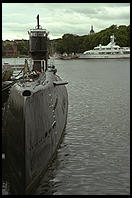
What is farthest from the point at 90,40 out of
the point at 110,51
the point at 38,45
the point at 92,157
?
the point at 92,157

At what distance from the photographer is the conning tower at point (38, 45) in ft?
87.6

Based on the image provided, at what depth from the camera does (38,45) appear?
2695cm

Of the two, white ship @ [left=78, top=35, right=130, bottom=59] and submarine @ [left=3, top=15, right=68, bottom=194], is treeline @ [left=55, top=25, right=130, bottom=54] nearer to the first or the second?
white ship @ [left=78, top=35, right=130, bottom=59]

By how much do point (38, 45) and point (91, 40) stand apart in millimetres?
167840

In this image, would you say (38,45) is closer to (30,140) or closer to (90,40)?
(30,140)

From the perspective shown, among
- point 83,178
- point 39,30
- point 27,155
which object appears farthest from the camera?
point 39,30

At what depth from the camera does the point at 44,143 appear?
557 inches

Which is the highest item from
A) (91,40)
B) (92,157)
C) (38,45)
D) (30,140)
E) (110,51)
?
(91,40)

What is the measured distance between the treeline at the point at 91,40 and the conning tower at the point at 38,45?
14798 centimetres

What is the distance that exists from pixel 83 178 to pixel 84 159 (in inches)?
94.8

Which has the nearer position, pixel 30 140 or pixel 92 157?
pixel 30 140

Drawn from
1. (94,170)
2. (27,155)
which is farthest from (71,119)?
(27,155)

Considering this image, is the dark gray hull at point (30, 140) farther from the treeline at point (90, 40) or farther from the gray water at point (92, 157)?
the treeline at point (90, 40)

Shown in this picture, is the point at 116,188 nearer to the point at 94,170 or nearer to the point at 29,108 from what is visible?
the point at 94,170
